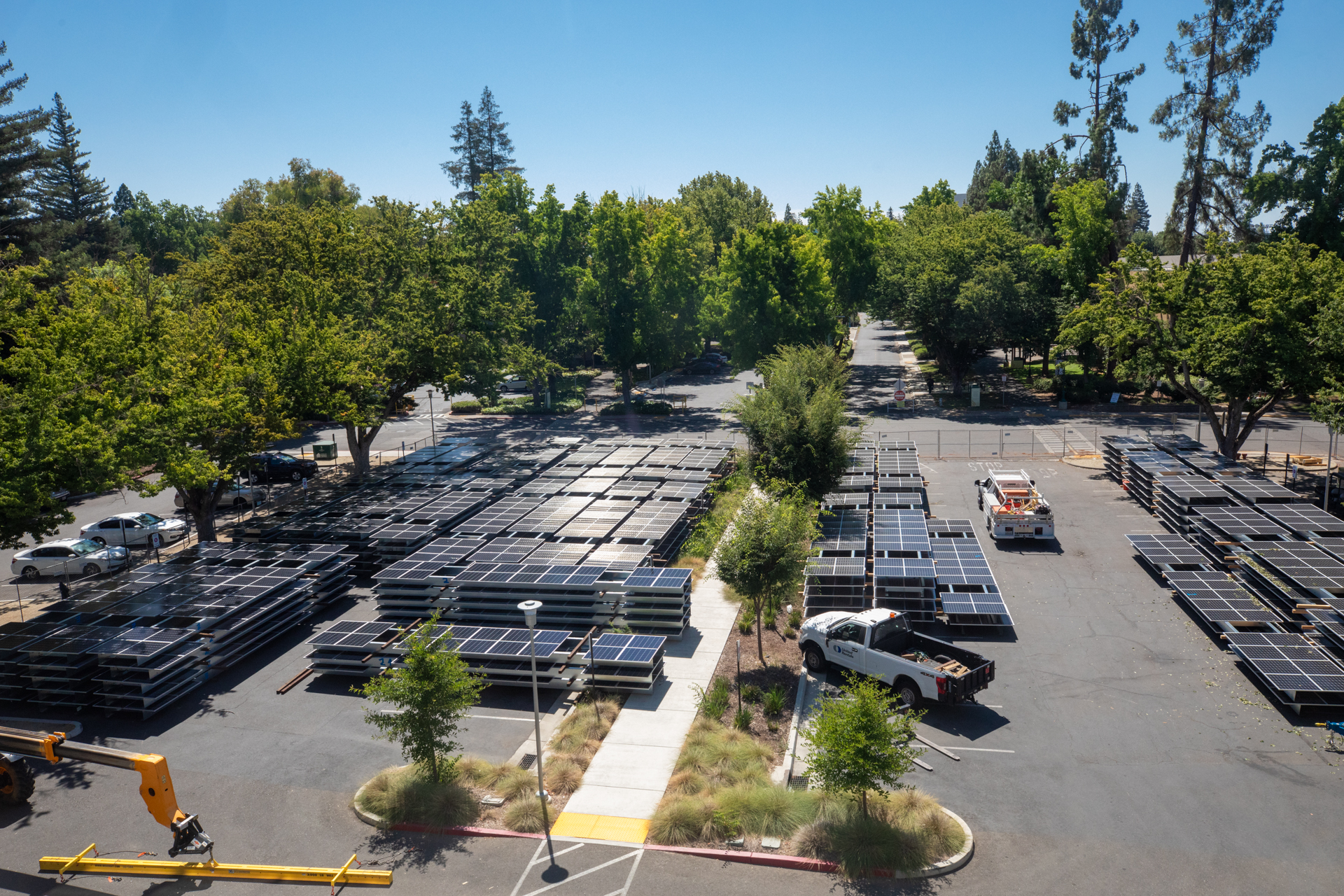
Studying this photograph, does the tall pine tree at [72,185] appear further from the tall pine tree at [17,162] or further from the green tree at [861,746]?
the green tree at [861,746]

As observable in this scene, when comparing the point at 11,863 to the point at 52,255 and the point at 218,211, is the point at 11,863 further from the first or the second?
the point at 218,211

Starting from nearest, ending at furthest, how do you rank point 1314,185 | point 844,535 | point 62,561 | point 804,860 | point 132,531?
point 804,860 < point 844,535 < point 62,561 < point 132,531 < point 1314,185

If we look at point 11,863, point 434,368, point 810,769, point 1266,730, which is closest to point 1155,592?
point 1266,730

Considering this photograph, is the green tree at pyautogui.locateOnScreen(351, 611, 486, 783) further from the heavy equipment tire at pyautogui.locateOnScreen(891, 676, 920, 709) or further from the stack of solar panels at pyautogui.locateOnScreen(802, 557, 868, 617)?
the stack of solar panels at pyautogui.locateOnScreen(802, 557, 868, 617)

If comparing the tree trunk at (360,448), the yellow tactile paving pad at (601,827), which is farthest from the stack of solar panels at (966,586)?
the tree trunk at (360,448)

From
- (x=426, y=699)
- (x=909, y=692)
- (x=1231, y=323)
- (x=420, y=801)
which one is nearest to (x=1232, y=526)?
(x=1231, y=323)

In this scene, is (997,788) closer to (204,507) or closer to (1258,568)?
(1258,568)
